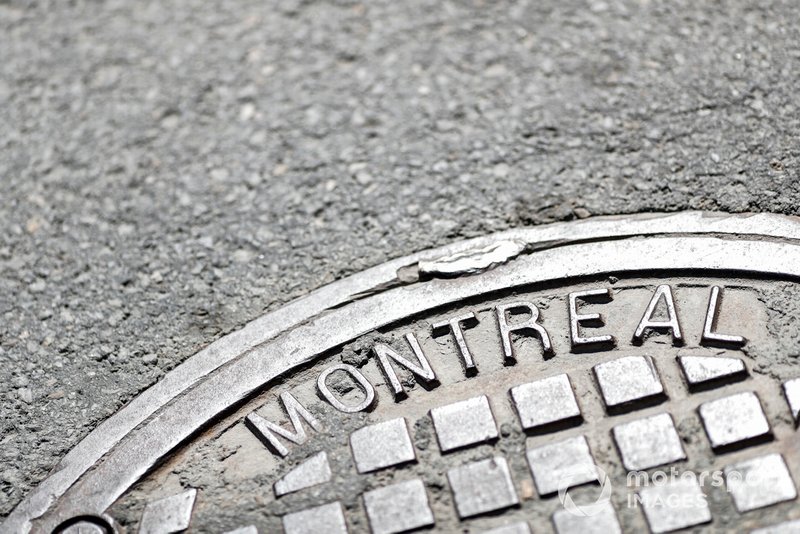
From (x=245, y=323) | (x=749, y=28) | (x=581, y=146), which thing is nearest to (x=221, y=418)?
(x=245, y=323)

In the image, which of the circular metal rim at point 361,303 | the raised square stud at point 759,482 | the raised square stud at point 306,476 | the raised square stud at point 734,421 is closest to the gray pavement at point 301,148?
the circular metal rim at point 361,303

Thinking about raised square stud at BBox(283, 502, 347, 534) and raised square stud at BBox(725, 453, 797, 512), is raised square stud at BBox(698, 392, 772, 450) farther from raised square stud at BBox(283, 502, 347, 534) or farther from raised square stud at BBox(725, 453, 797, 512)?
raised square stud at BBox(283, 502, 347, 534)

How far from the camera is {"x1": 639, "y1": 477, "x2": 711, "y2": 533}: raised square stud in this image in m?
1.50

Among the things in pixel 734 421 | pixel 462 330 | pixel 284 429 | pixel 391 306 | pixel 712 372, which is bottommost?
pixel 734 421

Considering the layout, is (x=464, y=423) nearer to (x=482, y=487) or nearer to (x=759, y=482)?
(x=482, y=487)

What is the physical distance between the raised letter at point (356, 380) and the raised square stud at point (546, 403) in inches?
11.4

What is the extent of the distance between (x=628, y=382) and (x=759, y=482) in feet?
0.94

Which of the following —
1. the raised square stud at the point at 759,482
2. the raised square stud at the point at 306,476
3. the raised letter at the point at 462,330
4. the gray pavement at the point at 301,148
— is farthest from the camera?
the gray pavement at the point at 301,148

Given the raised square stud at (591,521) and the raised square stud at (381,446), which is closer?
the raised square stud at (591,521)

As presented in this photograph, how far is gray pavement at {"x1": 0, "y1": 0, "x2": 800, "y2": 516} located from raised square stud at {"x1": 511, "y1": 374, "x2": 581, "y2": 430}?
452mm

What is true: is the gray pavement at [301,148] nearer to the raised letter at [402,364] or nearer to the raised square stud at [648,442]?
the raised letter at [402,364]

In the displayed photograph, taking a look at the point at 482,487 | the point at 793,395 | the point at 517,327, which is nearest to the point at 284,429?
the point at 482,487

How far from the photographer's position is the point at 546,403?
1658mm

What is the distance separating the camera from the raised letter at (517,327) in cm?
173
